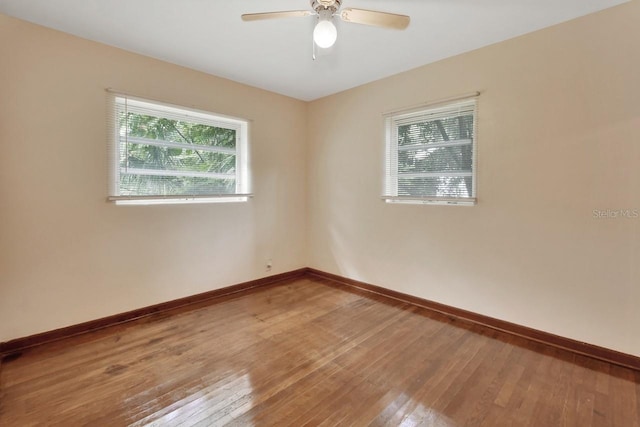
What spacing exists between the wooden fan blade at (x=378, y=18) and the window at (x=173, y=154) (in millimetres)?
2110

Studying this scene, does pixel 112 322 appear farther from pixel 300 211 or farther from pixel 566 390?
pixel 566 390

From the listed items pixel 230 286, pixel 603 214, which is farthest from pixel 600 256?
pixel 230 286

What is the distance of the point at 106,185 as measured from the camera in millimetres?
2686

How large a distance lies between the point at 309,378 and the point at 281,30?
265cm

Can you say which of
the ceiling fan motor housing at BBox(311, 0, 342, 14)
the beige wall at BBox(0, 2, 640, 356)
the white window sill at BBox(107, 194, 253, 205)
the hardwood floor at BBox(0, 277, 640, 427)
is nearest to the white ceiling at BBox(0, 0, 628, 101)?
the beige wall at BBox(0, 2, 640, 356)

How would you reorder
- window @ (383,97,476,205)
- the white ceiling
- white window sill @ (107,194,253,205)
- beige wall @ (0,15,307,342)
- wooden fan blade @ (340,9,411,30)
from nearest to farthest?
1. wooden fan blade @ (340,9,411,30)
2. the white ceiling
3. beige wall @ (0,15,307,342)
4. white window sill @ (107,194,253,205)
5. window @ (383,97,476,205)

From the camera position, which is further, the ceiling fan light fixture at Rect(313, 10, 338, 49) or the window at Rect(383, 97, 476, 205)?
A: the window at Rect(383, 97, 476, 205)

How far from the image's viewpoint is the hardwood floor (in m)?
1.65

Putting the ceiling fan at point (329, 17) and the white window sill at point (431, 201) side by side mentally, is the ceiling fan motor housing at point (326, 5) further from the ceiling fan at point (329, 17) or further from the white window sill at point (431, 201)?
the white window sill at point (431, 201)

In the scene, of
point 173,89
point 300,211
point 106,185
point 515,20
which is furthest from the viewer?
point 300,211

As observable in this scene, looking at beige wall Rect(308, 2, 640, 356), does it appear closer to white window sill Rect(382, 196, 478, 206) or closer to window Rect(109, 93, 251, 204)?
white window sill Rect(382, 196, 478, 206)

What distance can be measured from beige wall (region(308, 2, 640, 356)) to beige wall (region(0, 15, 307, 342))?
2.19 m

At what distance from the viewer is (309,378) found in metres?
1.96

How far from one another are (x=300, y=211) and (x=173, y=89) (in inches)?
86.2
